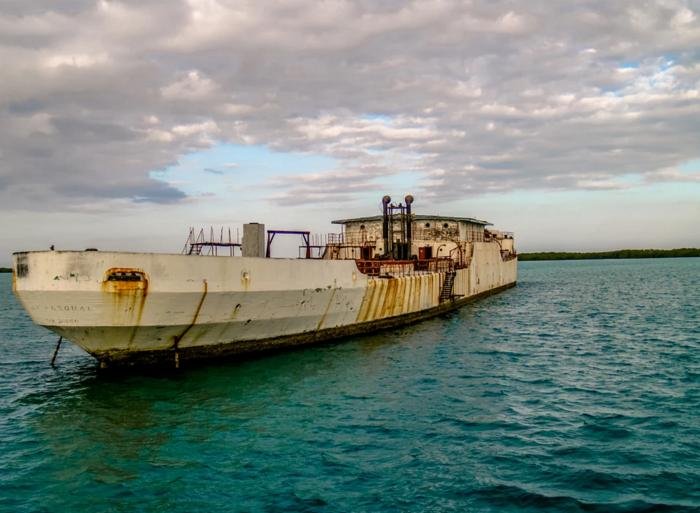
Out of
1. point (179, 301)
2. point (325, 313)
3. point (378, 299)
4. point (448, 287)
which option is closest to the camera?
point (179, 301)

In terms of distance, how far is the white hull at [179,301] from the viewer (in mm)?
11758

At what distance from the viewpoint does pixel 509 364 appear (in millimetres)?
14500

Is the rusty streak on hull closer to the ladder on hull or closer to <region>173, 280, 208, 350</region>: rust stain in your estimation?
<region>173, 280, 208, 350</region>: rust stain

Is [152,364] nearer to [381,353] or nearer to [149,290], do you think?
[149,290]

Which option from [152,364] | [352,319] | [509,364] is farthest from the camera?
[352,319]

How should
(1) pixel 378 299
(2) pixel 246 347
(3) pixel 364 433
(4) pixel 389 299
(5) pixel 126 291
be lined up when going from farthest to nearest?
(4) pixel 389 299 → (1) pixel 378 299 → (2) pixel 246 347 → (5) pixel 126 291 → (3) pixel 364 433

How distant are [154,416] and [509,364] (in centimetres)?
937

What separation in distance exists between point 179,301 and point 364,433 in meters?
6.01

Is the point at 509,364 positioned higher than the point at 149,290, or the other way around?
the point at 149,290

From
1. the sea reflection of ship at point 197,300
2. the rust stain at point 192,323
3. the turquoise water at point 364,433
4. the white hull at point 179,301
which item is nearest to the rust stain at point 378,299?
the sea reflection of ship at point 197,300

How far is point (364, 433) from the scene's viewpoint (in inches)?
352

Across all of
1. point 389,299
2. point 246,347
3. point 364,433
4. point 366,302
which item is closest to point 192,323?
point 246,347

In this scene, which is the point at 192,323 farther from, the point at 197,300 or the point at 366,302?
the point at 366,302

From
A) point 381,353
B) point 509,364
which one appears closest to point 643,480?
point 509,364
